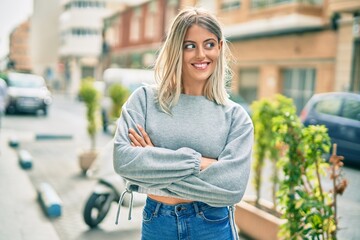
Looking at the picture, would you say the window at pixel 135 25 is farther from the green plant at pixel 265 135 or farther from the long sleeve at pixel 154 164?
the long sleeve at pixel 154 164

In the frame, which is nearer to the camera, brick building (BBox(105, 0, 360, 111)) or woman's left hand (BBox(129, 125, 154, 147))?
woman's left hand (BBox(129, 125, 154, 147))

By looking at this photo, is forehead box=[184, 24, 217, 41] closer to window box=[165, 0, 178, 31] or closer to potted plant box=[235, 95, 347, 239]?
potted plant box=[235, 95, 347, 239]

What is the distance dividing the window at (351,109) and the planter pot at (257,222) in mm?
5191

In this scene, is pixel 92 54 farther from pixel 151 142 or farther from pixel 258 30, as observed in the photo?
pixel 151 142

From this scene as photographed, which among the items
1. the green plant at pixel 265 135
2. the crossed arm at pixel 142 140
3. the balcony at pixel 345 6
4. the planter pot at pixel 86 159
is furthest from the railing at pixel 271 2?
the crossed arm at pixel 142 140

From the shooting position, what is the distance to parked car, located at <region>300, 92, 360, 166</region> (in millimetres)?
9422

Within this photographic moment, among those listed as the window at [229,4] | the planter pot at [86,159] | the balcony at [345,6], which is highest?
the window at [229,4]

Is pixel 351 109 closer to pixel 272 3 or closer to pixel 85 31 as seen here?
pixel 272 3

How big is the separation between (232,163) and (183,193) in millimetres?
269

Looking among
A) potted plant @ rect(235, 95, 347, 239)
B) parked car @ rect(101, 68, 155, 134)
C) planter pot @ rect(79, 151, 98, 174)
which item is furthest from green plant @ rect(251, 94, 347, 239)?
parked car @ rect(101, 68, 155, 134)

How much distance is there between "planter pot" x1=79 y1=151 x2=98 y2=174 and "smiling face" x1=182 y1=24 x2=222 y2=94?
19.7 feet

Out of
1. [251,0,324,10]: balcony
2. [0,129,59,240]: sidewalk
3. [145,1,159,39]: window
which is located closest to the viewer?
[0,129,59,240]: sidewalk

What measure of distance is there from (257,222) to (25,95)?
16432mm

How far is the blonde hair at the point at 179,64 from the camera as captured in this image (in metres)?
2.13
